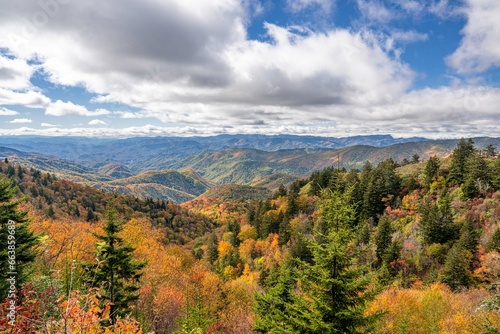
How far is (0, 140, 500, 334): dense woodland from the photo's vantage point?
1201 centimetres

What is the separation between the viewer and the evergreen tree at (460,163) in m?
71.3

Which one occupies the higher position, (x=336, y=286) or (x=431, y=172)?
(x=336, y=286)

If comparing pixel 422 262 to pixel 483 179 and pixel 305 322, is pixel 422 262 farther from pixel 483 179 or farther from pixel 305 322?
pixel 305 322

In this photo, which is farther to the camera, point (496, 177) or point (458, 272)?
point (496, 177)

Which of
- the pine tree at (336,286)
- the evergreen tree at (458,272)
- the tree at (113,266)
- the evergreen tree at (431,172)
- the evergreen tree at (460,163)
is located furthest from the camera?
the evergreen tree at (431,172)

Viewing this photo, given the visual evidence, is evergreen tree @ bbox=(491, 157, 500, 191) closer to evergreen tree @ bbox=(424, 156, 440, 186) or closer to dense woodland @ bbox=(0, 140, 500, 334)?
dense woodland @ bbox=(0, 140, 500, 334)

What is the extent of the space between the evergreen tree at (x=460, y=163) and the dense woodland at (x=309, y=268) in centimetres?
31

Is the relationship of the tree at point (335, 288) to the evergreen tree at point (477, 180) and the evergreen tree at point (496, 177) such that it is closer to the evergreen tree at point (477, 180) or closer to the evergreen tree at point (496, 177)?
the evergreen tree at point (477, 180)

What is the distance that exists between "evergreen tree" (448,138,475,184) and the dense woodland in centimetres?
31

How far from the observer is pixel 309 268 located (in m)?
12.8

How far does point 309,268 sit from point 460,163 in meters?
79.4

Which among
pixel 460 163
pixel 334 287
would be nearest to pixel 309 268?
pixel 334 287

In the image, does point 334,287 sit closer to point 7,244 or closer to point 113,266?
point 113,266

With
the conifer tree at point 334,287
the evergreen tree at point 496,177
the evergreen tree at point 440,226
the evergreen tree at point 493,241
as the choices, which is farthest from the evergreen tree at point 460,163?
the conifer tree at point 334,287
